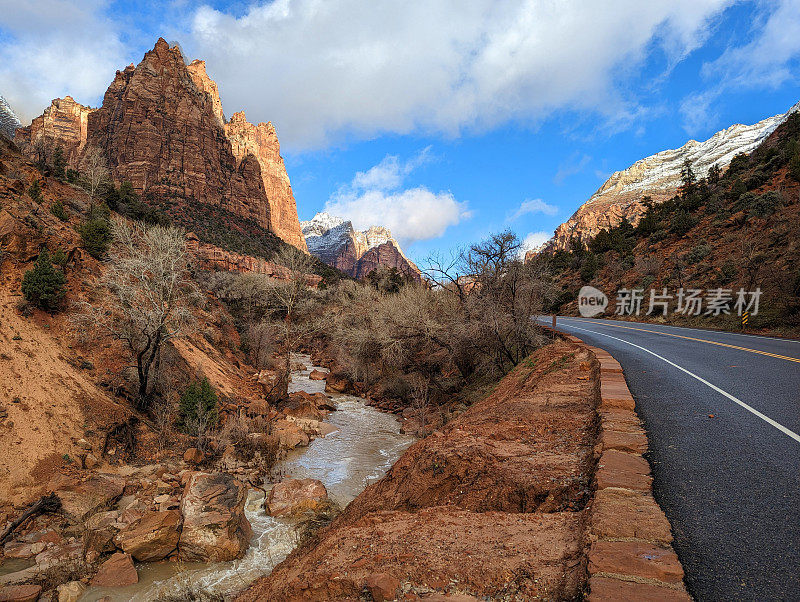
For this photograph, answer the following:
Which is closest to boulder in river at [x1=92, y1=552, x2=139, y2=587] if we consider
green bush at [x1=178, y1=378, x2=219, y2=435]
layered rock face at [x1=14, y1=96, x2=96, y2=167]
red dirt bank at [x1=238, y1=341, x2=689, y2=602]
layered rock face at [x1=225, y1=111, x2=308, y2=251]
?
red dirt bank at [x1=238, y1=341, x2=689, y2=602]

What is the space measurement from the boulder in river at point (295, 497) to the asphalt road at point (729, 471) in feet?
25.0

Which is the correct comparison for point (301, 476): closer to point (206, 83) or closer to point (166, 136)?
point (166, 136)

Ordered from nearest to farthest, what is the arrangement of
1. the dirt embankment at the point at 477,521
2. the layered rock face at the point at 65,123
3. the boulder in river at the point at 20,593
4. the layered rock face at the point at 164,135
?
the dirt embankment at the point at 477,521
the boulder in river at the point at 20,593
the layered rock face at the point at 164,135
the layered rock face at the point at 65,123

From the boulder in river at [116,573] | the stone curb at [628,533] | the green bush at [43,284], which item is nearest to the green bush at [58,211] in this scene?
the green bush at [43,284]

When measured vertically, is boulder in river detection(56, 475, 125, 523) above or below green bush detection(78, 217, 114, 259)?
below

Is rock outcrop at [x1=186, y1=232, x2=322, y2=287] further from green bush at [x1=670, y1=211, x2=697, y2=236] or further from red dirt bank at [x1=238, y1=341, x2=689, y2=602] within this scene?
red dirt bank at [x1=238, y1=341, x2=689, y2=602]

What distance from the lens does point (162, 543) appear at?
7.31 meters

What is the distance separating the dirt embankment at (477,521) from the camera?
119 inches

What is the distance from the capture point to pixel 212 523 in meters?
7.54

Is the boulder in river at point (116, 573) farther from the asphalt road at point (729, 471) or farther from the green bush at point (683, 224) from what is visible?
the green bush at point (683, 224)

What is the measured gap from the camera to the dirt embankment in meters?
3.01

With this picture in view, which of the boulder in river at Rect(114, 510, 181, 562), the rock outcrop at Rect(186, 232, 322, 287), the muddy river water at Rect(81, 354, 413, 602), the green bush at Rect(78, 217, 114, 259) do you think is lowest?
the muddy river water at Rect(81, 354, 413, 602)

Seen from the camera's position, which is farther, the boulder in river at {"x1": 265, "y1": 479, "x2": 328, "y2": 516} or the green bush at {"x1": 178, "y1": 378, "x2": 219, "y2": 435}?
the green bush at {"x1": 178, "y1": 378, "x2": 219, "y2": 435}

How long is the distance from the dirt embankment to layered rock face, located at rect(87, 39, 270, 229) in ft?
287
